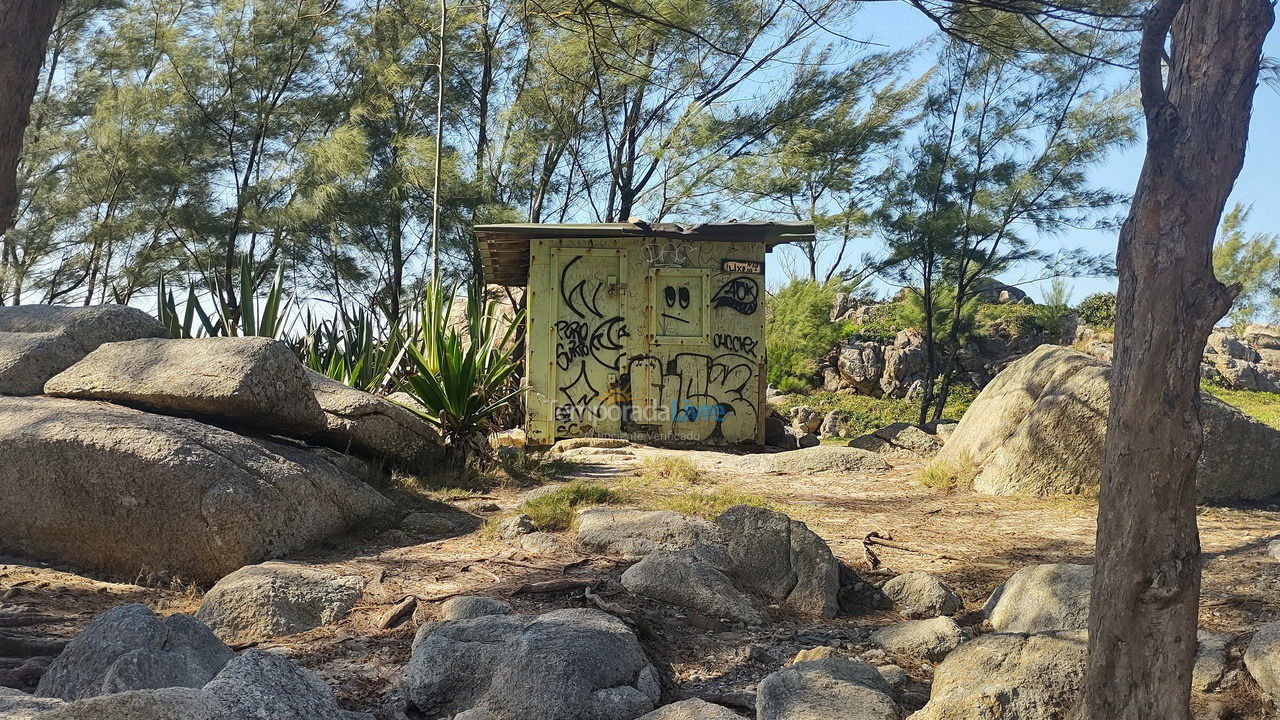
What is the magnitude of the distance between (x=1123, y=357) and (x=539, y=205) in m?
17.5

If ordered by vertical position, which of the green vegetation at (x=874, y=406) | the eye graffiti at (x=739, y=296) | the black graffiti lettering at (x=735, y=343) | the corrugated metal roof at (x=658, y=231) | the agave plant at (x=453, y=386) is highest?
the corrugated metal roof at (x=658, y=231)

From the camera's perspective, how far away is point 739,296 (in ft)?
37.4

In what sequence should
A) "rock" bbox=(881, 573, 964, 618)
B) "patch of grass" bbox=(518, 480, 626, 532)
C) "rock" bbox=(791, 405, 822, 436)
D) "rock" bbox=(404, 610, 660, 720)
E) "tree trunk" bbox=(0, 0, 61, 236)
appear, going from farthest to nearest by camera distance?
"rock" bbox=(791, 405, 822, 436) → "patch of grass" bbox=(518, 480, 626, 532) → "rock" bbox=(881, 573, 964, 618) → "tree trunk" bbox=(0, 0, 61, 236) → "rock" bbox=(404, 610, 660, 720)

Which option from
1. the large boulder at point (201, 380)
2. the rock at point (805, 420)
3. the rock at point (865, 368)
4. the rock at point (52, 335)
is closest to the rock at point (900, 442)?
the rock at point (805, 420)

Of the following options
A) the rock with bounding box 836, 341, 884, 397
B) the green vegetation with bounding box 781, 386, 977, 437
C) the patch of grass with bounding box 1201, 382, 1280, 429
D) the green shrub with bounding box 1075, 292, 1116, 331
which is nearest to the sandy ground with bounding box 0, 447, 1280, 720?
the green vegetation with bounding box 781, 386, 977, 437

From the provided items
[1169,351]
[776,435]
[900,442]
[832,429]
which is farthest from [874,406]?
[1169,351]

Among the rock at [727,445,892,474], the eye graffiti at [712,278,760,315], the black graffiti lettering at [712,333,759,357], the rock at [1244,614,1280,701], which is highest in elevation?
the eye graffiti at [712,278,760,315]

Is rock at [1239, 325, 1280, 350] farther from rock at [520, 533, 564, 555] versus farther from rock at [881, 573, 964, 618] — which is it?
rock at [520, 533, 564, 555]

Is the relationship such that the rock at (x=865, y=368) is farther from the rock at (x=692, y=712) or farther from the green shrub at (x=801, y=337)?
the rock at (x=692, y=712)

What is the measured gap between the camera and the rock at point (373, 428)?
6582mm

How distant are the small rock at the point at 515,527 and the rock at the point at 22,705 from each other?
3.01 meters

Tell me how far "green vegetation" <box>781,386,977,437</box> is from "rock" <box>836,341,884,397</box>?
309 mm

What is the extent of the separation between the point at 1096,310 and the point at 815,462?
18.2m

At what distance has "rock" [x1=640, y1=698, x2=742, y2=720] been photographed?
9.82 feet
